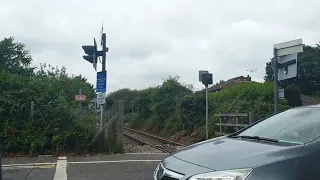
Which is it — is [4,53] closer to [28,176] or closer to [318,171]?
[28,176]

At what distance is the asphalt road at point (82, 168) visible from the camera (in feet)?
26.9

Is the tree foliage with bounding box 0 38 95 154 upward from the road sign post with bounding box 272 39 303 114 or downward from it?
downward

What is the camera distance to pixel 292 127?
4340mm

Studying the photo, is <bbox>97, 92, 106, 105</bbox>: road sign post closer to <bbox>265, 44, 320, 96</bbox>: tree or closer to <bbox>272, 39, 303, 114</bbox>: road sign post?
<bbox>272, 39, 303, 114</bbox>: road sign post

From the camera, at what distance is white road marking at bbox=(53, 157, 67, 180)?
317 inches

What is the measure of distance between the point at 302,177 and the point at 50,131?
982cm

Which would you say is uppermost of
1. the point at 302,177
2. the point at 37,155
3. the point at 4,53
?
the point at 4,53

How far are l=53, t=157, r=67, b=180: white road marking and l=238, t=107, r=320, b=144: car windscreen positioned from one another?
4438 millimetres

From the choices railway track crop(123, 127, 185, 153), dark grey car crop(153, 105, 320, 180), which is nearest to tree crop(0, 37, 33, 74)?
railway track crop(123, 127, 185, 153)

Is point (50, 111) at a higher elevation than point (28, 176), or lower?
higher

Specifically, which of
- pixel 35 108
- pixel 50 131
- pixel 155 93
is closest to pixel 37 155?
pixel 50 131

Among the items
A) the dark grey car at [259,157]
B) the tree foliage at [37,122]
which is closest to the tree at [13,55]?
the tree foliage at [37,122]

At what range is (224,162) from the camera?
3607mm

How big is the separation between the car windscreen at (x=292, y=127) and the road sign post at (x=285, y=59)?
360 centimetres
